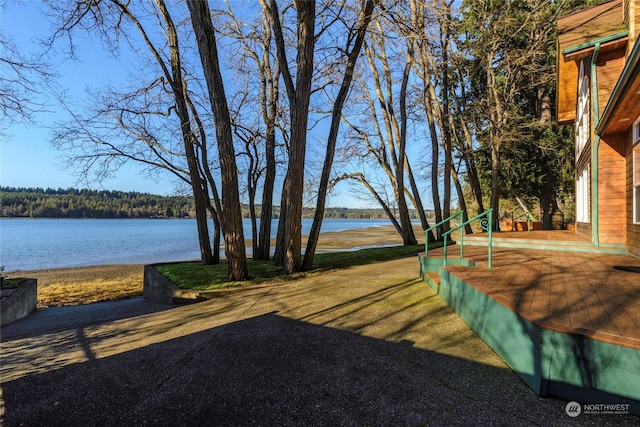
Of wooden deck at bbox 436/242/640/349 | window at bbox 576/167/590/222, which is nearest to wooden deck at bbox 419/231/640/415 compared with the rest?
wooden deck at bbox 436/242/640/349

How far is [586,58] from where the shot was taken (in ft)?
26.6

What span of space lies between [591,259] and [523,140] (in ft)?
38.8

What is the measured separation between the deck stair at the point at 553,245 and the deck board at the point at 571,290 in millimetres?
624

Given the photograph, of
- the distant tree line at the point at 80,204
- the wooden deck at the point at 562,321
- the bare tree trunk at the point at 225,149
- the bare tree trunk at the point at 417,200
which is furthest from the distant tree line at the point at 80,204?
the wooden deck at the point at 562,321

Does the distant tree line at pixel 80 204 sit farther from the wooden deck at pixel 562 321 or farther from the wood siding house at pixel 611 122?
the wooden deck at pixel 562 321

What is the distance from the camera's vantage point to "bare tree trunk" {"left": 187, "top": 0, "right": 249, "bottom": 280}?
749cm

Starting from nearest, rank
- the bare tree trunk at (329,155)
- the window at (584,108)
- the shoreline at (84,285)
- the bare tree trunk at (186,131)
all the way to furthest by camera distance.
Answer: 1. the window at (584,108)
2. the bare tree trunk at (329,155)
3. the bare tree trunk at (186,131)
4. the shoreline at (84,285)

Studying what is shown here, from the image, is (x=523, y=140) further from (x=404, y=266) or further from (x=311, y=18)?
(x=311, y=18)

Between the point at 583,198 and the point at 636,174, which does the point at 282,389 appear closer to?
the point at 636,174

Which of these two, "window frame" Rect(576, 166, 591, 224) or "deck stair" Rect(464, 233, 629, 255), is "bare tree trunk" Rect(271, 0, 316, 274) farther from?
"window frame" Rect(576, 166, 591, 224)

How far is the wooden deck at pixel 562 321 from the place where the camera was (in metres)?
2.24

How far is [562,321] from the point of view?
8.34 ft

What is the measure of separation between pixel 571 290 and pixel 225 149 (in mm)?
6893

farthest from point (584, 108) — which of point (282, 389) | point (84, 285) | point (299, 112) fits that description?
point (84, 285)
